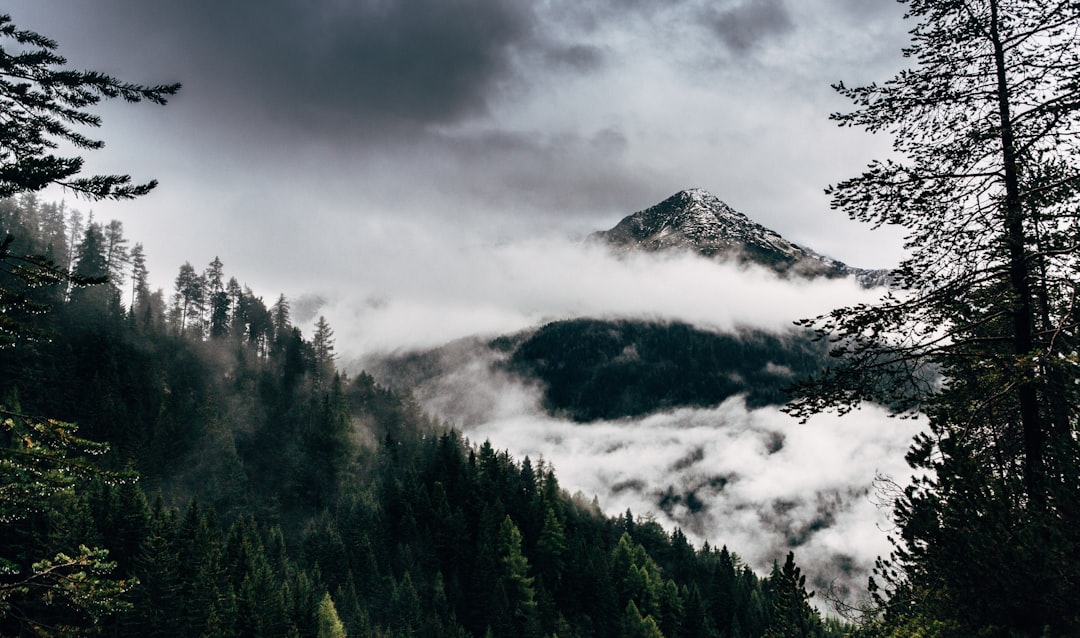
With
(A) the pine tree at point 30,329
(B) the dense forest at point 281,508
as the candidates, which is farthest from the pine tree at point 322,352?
(A) the pine tree at point 30,329

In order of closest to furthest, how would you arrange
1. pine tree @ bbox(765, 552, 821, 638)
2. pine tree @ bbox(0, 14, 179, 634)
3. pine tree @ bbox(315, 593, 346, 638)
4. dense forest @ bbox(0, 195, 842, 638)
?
pine tree @ bbox(0, 14, 179, 634), pine tree @ bbox(765, 552, 821, 638), dense forest @ bbox(0, 195, 842, 638), pine tree @ bbox(315, 593, 346, 638)

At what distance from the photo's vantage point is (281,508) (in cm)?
9394

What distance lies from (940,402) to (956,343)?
1.05 m

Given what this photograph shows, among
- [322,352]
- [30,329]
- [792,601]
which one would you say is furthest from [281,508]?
[30,329]

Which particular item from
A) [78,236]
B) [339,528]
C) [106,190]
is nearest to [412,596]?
[339,528]

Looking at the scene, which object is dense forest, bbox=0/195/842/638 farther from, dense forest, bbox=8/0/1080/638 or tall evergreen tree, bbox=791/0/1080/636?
tall evergreen tree, bbox=791/0/1080/636

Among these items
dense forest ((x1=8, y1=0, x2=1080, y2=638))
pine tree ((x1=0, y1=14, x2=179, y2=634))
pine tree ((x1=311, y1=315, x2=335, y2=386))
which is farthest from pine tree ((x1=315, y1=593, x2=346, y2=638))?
pine tree ((x1=311, y1=315, x2=335, y2=386))

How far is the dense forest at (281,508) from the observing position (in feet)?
160

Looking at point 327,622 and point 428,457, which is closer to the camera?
point 327,622

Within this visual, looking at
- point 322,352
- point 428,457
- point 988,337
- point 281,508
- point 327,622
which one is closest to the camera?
point 988,337

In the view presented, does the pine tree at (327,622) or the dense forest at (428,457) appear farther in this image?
the pine tree at (327,622)

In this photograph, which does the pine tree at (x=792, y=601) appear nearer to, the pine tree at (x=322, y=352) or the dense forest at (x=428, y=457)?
the dense forest at (x=428, y=457)

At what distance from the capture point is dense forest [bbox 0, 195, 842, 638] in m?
48.8

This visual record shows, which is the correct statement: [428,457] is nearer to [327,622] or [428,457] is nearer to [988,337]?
[327,622]
